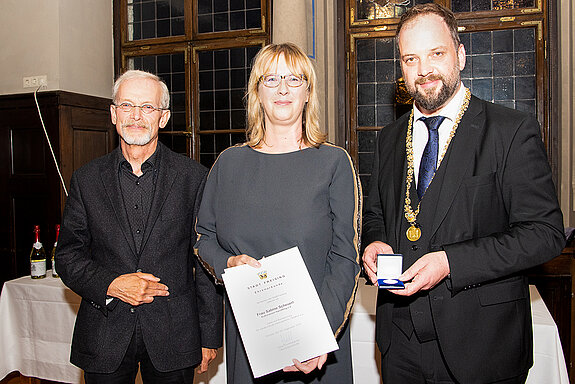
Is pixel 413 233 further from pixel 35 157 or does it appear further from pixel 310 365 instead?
pixel 35 157

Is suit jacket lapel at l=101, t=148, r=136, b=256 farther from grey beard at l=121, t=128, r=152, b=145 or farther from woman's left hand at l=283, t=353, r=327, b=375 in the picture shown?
woman's left hand at l=283, t=353, r=327, b=375

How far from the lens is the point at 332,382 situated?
1.64 meters

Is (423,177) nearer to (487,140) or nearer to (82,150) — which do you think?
(487,140)

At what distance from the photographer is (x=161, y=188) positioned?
192 cm

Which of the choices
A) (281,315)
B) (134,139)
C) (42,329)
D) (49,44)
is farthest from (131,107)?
(49,44)

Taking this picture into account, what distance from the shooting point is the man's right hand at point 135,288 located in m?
1.80

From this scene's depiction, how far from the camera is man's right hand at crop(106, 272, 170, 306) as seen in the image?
70.9 inches

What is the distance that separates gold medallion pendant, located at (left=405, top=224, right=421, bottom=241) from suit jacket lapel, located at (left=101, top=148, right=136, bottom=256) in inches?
38.9

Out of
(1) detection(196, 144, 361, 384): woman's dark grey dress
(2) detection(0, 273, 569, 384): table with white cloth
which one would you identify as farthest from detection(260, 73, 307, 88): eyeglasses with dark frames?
(2) detection(0, 273, 569, 384): table with white cloth

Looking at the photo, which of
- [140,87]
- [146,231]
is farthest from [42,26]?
[146,231]

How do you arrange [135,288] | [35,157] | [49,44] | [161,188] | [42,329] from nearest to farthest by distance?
[135,288]
[161,188]
[42,329]
[49,44]
[35,157]

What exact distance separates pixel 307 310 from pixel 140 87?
3.58 feet

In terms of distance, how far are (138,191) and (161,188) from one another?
93 millimetres

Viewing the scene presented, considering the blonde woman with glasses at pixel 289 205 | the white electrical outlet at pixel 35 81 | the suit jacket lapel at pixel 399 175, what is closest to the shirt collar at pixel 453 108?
the suit jacket lapel at pixel 399 175
